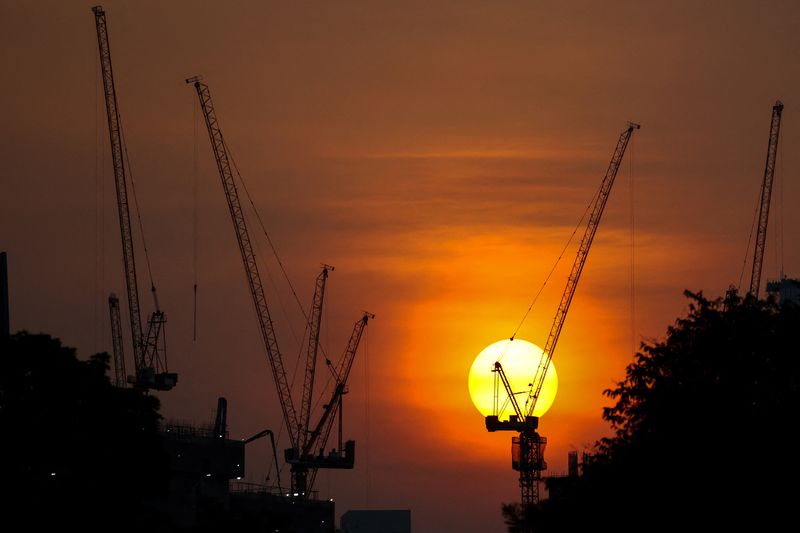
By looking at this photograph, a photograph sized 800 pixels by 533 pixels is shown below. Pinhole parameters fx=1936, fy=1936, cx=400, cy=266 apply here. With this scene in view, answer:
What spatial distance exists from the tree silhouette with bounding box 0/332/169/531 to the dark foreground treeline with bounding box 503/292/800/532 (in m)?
25.4

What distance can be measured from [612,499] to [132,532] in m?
34.6

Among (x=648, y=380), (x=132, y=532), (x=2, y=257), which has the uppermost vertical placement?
(x=2, y=257)

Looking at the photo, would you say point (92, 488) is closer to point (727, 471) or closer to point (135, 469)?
point (135, 469)

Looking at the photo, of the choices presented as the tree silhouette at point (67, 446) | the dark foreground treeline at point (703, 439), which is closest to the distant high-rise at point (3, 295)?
the tree silhouette at point (67, 446)

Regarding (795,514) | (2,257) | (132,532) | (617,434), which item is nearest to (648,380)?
(617,434)

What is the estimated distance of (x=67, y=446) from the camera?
10206 cm

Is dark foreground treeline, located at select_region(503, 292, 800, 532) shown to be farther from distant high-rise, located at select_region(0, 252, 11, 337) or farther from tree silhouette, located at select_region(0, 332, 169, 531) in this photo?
distant high-rise, located at select_region(0, 252, 11, 337)

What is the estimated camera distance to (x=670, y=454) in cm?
7444

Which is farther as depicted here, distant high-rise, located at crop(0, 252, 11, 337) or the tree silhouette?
distant high-rise, located at crop(0, 252, 11, 337)

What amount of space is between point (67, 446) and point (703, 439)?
133 ft

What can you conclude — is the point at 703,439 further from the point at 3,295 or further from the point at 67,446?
the point at 3,295

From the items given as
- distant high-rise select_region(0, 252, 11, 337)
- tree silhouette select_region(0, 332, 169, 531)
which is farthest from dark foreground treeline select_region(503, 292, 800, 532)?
distant high-rise select_region(0, 252, 11, 337)

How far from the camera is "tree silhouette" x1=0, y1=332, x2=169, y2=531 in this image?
320 feet

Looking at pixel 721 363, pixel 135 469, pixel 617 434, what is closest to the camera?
pixel 721 363
